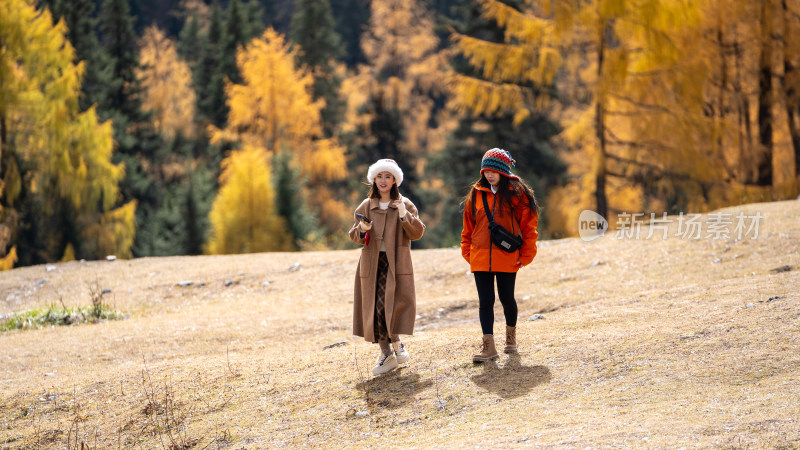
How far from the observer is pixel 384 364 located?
22.9ft

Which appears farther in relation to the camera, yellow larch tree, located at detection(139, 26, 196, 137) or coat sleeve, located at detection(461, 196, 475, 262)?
yellow larch tree, located at detection(139, 26, 196, 137)

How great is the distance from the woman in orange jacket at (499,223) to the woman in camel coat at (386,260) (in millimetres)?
493

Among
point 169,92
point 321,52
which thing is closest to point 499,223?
point 321,52

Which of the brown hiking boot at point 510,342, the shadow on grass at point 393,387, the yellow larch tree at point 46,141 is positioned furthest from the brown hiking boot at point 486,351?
the yellow larch tree at point 46,141

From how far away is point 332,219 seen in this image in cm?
3659

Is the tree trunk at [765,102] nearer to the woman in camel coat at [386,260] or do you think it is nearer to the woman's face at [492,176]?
the woman's face at [492,176]

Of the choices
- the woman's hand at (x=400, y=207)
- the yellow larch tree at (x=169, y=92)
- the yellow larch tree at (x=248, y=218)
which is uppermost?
the yellow larch tree at (x=169, y=92)

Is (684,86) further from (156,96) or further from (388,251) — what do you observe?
(156,96)

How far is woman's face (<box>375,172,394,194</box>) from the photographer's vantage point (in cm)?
677

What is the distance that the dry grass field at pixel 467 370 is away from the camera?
215 inches

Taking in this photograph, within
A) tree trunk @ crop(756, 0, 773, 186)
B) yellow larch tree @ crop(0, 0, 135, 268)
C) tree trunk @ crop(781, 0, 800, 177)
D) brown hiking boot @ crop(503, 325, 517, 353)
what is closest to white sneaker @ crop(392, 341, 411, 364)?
brown hiking boot @ crop(503, 325, 517, 353)

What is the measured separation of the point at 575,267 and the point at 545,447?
8.11m

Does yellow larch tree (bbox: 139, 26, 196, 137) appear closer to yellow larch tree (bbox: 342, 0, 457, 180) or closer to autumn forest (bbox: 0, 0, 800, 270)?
autumn forest (bbox: 0, 0, 800, 270)

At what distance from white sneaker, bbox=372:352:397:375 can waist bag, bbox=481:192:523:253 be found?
1405mm
